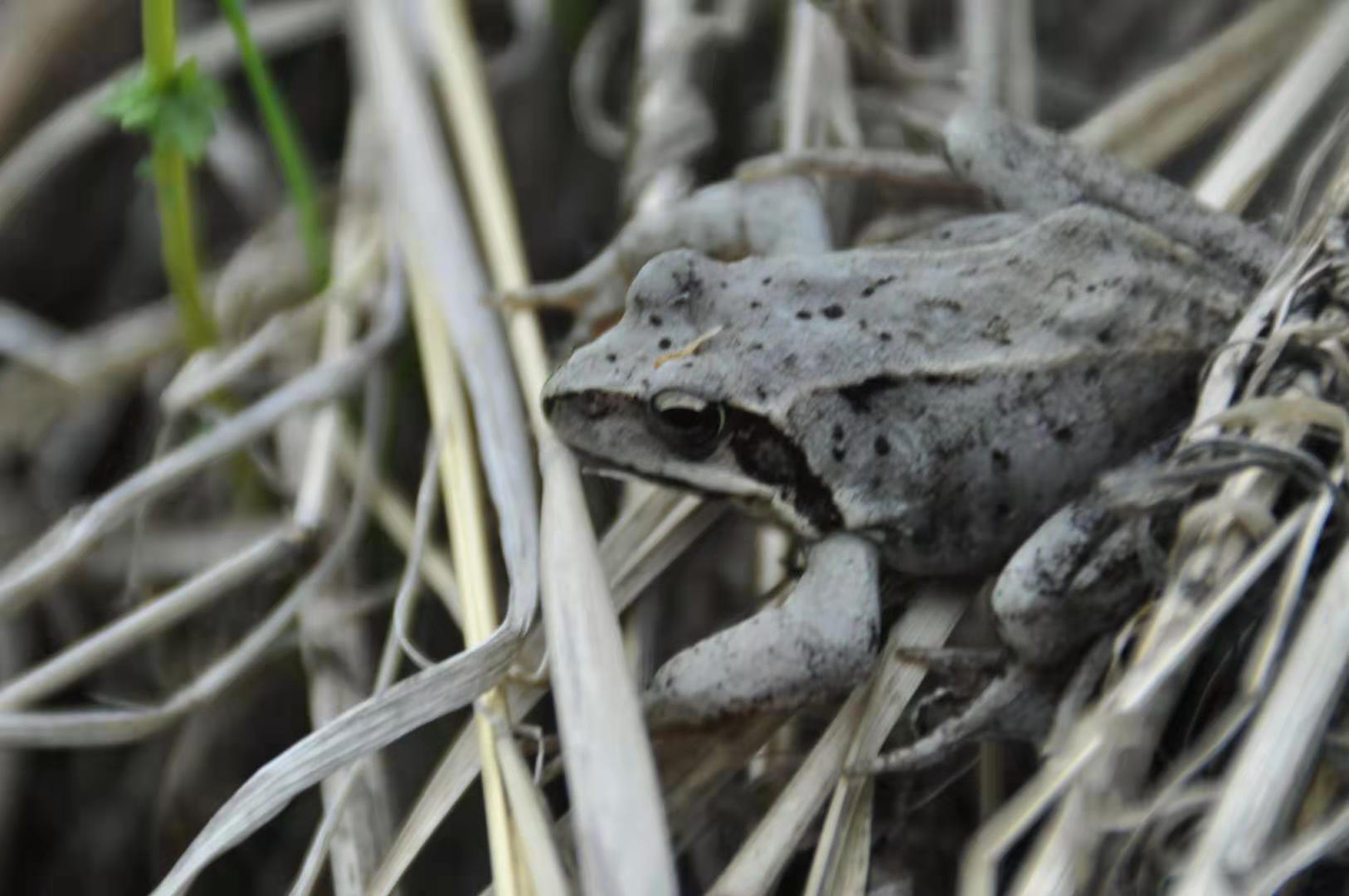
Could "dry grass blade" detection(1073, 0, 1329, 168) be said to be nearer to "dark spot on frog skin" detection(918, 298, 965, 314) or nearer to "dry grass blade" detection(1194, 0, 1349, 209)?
"dry grass blade" detection(1194, 0, 1349, 209)

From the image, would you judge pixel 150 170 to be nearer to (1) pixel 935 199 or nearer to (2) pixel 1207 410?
(1) pixel 935 199

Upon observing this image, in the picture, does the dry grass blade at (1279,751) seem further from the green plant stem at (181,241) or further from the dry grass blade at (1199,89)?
the green plant stem at (181,241)

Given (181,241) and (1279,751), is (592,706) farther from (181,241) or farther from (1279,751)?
(181,241)

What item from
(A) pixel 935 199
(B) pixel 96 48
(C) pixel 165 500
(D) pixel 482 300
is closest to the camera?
(D) pixel 482 300

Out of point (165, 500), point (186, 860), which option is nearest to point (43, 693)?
point (186, 860)

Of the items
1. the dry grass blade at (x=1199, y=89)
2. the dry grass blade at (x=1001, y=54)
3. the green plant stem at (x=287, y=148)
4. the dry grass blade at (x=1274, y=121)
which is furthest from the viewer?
the dry grass blade at (x=1001, y=54)

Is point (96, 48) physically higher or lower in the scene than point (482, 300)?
higher

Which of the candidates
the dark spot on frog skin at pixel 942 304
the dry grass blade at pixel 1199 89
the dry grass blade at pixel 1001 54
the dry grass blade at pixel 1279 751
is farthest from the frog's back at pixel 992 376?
the dry grass blade at pixel 1001 54

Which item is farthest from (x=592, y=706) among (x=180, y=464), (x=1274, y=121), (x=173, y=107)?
(x=1274, y=121)
